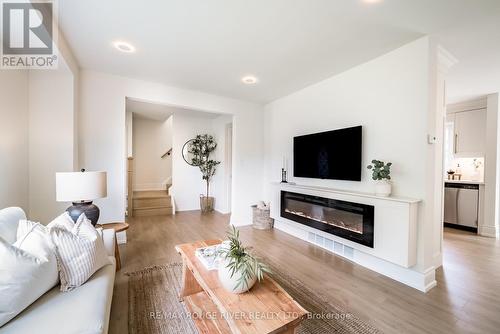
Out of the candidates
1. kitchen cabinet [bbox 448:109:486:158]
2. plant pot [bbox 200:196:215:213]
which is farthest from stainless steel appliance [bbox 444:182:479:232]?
plant pot [bbox 200:196:215:213]

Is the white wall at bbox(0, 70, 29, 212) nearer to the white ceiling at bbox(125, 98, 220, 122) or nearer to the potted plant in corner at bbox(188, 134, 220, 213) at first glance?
the white ceiling at bbox(125, 98, 220, 122)

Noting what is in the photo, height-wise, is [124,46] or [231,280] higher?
[124,46]

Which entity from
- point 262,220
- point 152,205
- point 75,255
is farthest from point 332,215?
point 152,205

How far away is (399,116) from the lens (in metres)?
2.38

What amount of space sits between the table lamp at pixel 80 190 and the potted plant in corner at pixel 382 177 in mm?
2855

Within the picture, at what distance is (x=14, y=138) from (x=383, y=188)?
390cm

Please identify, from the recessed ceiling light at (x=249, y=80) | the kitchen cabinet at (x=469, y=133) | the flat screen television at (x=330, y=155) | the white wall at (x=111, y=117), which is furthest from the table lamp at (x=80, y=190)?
the kitchen cabinet at (x=469, y=133)

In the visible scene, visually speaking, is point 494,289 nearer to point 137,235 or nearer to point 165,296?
point 165,296

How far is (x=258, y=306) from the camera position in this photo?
1.21m

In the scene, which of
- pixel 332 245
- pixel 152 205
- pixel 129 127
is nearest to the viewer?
pixel 332 245

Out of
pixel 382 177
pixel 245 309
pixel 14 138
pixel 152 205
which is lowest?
pixel 152 205

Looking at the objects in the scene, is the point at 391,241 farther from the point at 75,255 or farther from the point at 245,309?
the point at 75,255

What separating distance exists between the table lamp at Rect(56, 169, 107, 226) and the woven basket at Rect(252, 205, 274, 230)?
2.67 metres

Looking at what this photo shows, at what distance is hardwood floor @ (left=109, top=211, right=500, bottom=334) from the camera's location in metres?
1.72
